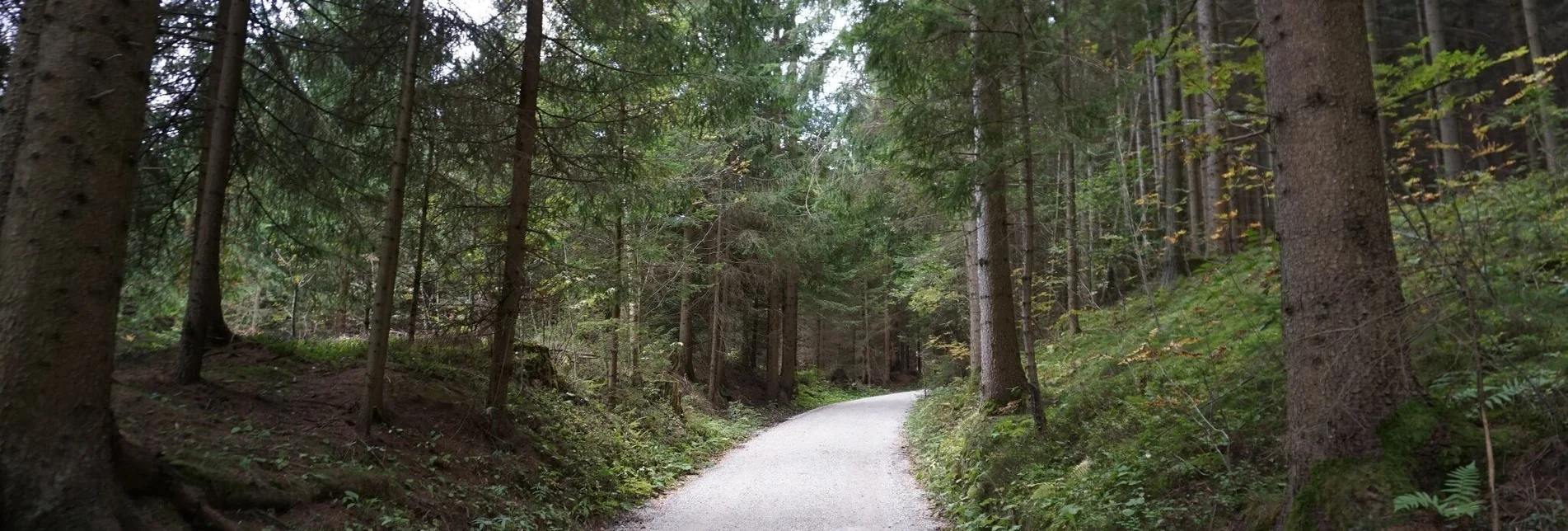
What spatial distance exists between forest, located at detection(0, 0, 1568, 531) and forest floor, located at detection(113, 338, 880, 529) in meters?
0.05

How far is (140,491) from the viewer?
3814 millimetres

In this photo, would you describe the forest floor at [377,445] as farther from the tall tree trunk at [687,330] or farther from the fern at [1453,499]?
the tall tree trunk at [687,330]

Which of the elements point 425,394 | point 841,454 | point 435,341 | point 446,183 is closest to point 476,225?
point 446,183

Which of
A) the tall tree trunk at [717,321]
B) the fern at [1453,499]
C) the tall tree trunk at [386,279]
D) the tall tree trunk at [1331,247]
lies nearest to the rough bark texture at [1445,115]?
the tall tree trunk at [1331,247]

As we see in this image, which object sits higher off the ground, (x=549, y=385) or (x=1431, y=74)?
(x=1431, y=74)

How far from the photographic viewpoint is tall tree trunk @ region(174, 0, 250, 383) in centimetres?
655

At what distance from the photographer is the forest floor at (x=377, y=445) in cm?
519

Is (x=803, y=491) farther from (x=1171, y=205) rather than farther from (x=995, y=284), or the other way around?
(x=1171, y=205)

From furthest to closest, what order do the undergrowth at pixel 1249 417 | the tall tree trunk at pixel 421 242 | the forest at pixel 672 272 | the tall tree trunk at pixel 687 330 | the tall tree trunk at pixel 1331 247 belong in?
1. the tall tree trunk at pixel 687 330
2. the tall tree trunk at pixel 421 242
3. the tall tree trunk at pixel 1331 247
4. the forest at pixel 672 272
5. the undergrowth at pixel 1249 417

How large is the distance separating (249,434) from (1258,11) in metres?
7.83

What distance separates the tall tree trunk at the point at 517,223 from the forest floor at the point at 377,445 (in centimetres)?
37

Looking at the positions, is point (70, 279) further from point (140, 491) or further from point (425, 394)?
point (425, 394)

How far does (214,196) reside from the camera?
6691mm

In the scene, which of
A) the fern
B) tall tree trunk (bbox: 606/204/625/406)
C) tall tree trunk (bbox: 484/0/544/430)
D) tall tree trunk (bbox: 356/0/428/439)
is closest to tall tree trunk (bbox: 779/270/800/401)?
tall tree trunk (bbox: 606/204/625/406)
